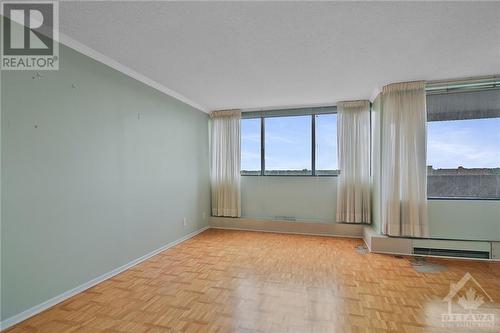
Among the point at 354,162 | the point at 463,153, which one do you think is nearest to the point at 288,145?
the point at 354,162

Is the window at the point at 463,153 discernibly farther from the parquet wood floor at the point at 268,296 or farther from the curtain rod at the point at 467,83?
the parquet wood floor at the point at 268,296

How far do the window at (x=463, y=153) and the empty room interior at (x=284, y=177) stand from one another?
0.02 metres

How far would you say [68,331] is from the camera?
2043mm

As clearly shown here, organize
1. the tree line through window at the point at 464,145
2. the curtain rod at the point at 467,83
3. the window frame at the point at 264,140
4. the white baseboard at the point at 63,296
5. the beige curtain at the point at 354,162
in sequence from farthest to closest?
the window frame at the point at 264,140 < the beige curtain at the point at 354,162 < the tree line through window at the point at 464,145 < the curtain rod at the point at 467,83 < the white baseboard at the point at 63,296

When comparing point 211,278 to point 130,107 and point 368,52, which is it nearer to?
point 130,107

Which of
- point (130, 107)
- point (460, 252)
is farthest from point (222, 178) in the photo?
point (460, 252)

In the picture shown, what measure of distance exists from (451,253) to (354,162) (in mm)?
2053

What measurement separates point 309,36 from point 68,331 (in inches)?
134

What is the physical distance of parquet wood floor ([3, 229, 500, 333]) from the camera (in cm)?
212

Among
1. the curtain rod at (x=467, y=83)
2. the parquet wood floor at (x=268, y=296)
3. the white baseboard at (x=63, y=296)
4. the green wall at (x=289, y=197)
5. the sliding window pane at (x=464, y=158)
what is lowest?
the parquet wood floor at (x=268, y=296)

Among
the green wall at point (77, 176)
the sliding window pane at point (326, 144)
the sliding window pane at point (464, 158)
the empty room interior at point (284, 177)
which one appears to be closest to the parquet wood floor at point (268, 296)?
the empty room interior at point (284, 177)

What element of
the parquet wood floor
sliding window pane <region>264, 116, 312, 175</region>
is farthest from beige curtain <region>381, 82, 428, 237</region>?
sliding window pane <region>264, 116, 312, 175</region>

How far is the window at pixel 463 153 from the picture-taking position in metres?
3.81

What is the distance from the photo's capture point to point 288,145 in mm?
5492
